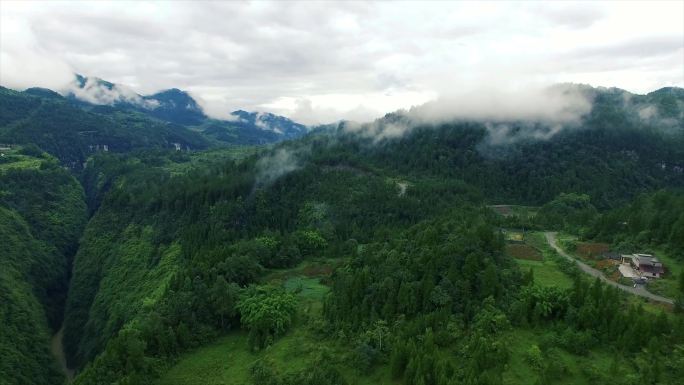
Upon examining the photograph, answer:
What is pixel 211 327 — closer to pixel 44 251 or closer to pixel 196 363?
pixel 196 363

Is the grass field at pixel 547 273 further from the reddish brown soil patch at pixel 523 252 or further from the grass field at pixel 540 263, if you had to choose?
the reddish brown soil patch at pixel 523 252

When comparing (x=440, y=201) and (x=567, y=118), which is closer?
(x=440, y=201)

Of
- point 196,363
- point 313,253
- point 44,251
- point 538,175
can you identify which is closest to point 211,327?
point 196,363

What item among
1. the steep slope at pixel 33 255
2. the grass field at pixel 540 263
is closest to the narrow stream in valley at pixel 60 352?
the steep slope at pixel 33 255

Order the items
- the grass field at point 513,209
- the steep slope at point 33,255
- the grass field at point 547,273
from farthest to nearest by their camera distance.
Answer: the grass field at point 513,209 → the steep slope at point 33,255 → the grass field at point 547,273

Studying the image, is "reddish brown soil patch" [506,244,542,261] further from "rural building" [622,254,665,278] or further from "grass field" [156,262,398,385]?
"grass field" [156,262,398,385]

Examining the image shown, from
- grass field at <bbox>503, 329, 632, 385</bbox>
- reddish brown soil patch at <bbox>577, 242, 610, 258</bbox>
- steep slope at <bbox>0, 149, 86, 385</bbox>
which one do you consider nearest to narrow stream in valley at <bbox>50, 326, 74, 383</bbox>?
steep slope at <bbox>0, 149, 86, 385</bbox>

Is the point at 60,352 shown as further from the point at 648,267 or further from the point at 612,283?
the point at 648,267
